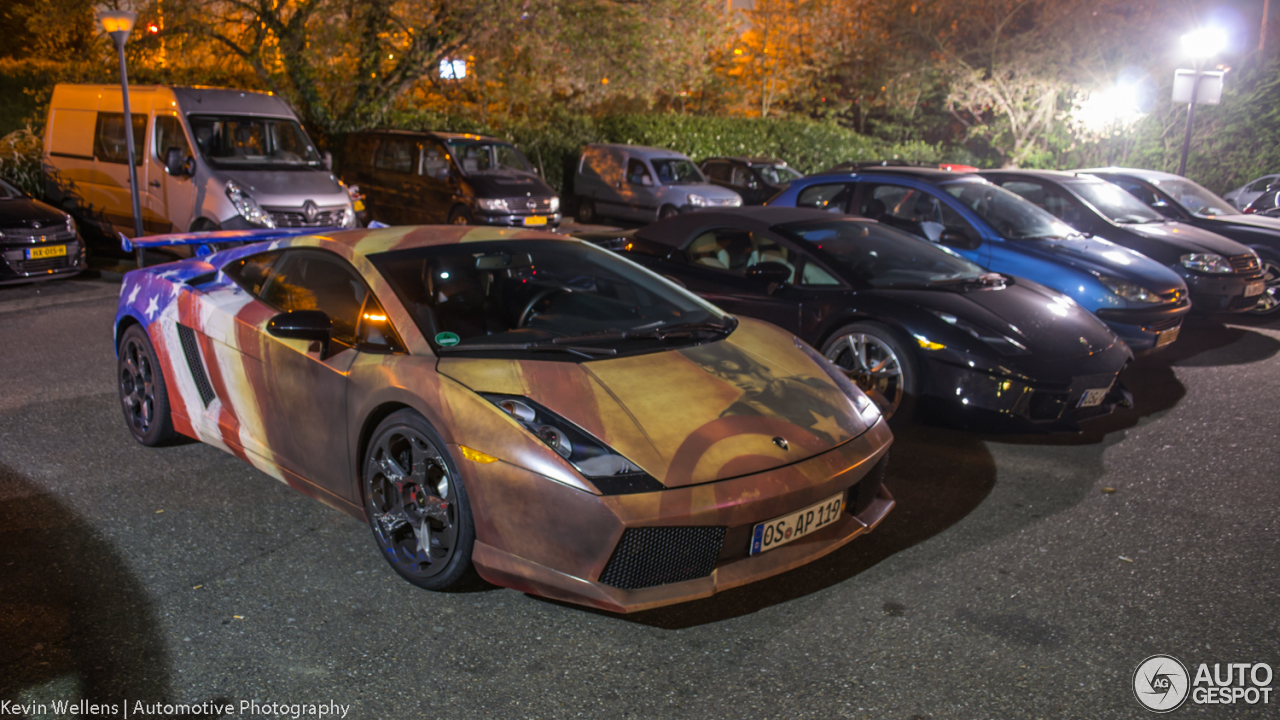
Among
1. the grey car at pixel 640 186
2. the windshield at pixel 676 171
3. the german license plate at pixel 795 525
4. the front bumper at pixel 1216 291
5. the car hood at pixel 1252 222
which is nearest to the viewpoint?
the german license plate at pixel 795 525

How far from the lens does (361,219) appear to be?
12336 mm

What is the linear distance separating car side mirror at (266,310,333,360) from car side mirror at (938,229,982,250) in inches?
202

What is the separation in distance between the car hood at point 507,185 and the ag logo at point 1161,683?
38.9 ft

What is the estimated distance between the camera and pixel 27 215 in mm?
9398

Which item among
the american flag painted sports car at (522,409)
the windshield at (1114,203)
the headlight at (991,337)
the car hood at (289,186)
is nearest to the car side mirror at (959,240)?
the headlight at (991,337)

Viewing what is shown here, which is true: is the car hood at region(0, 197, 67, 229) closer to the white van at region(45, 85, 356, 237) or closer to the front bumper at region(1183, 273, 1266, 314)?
the white van at region(45, 85, 356, 237)

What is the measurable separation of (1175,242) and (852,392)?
21.1 feet

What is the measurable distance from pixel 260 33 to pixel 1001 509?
16.6 metres

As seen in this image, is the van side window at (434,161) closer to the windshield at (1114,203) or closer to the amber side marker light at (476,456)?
the windshield at (1114,203)

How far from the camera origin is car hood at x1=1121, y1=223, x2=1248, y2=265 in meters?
8.38

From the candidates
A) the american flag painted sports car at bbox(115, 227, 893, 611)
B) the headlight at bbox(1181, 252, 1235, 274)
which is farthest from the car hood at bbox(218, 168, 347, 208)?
the headlight at bbox(1181, 252, 1235, 274)

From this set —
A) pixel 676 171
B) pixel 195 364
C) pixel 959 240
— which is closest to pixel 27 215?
pixel 195 364

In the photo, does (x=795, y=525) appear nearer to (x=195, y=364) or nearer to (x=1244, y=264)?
(x=195, y=364)

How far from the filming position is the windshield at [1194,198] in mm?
10203
